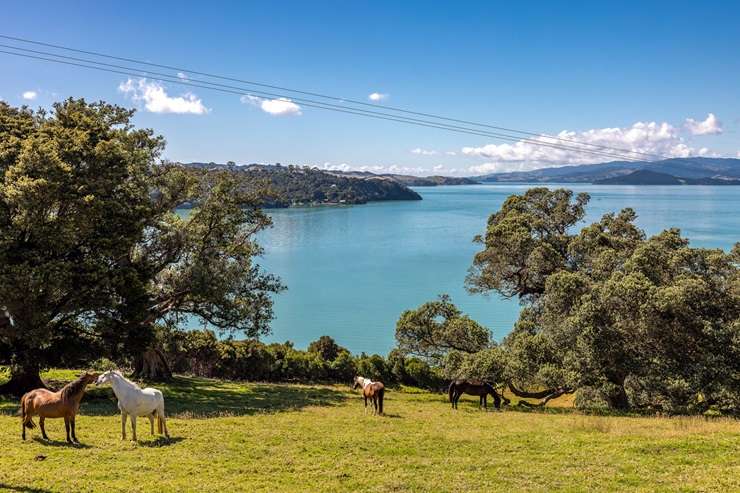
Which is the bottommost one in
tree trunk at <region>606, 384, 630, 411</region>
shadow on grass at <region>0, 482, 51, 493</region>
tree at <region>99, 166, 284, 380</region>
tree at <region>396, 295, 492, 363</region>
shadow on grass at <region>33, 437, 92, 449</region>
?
tree trunk at <region>606, 384, 630, 411</region>

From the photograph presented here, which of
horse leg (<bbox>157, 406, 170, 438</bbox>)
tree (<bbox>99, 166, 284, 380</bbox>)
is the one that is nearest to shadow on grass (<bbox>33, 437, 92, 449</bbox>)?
horse leg (<bbox>157, 406, 170, 438</bbox>)

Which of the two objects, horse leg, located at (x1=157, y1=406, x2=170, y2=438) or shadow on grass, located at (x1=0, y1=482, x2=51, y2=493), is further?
horse leg, located at (x1=157, y1=406, x2=170, y2=438)

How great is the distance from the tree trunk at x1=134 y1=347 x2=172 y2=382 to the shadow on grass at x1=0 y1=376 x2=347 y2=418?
0.57m

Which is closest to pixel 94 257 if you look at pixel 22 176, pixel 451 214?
pixel 22 176

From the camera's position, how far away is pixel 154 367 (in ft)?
80.6

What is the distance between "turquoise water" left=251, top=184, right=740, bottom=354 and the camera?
53312 mm

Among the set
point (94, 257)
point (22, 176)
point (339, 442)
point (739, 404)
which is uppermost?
point (22, 176)

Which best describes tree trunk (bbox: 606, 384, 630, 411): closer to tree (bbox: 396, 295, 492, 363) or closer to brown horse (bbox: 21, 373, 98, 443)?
tree (bbox: 396, 295, 492, 363)

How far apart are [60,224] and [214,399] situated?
808cm

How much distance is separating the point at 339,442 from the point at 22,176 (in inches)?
479

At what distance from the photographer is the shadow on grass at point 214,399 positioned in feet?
53.6

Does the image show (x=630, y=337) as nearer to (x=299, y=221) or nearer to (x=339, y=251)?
(x=339, y=251)

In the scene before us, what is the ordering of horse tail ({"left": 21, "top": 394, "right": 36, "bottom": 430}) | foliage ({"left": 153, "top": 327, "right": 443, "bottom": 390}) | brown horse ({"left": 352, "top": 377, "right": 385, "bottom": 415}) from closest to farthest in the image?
horse tail ({"left": 21, "top": 394, "right": 36, "bottom": 430})
brown horse ({"left": 352, "top": 377, "right": 385, "bottom": 415})
foliage ({"left": 153, "top": 327, "right": 443, "bottom": 390})

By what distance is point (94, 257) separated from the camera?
61.7 feet
